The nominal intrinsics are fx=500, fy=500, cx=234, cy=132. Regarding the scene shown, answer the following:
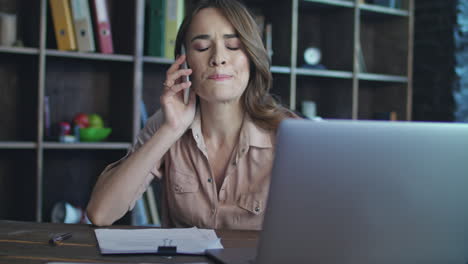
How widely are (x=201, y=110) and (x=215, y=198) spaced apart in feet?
1.02

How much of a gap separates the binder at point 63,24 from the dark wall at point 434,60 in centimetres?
225

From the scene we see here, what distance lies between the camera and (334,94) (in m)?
3.40

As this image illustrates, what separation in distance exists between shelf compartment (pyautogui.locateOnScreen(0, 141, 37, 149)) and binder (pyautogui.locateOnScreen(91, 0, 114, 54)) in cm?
59

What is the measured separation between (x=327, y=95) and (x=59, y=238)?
2.62m

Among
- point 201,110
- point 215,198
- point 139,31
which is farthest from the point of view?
point 139,31

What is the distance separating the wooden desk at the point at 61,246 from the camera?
96 centimetres

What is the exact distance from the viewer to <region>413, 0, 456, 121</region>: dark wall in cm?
320

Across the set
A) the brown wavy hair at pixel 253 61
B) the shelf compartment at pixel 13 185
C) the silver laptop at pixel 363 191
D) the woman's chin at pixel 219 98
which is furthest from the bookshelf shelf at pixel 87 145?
the silver laptop at pixel 363 191

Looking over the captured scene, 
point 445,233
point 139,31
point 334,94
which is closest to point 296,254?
point 445,233

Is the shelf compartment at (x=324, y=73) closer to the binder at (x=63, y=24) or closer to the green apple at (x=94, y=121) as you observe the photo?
the green apple at (x=94, y=121)

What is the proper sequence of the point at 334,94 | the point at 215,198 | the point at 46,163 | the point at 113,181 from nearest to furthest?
1. the point at 113,181
2. the point at 215,198
3. the point at 46,163
4. the point at 334,94

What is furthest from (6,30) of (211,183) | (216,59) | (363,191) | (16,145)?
(363,191)

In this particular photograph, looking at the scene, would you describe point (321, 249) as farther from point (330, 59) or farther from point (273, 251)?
point (330, 59)

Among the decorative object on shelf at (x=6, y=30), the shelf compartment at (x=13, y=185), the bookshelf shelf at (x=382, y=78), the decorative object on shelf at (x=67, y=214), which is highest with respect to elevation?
the decorative object on shelf at (x=6, y=30)
